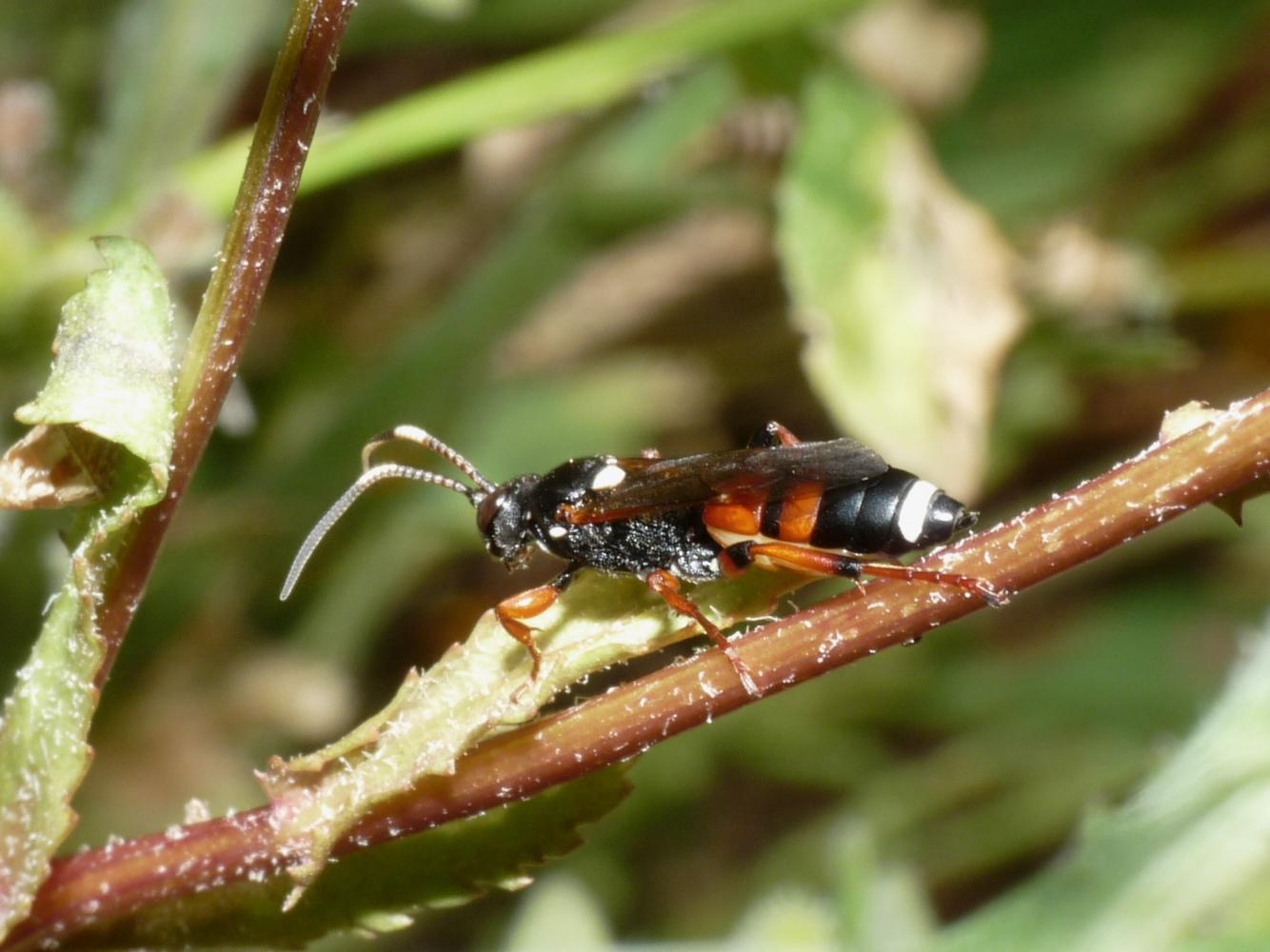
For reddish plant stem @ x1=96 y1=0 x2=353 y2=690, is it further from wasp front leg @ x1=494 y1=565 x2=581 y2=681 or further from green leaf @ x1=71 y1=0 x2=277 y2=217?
green leaf @ x1=71 y1=0 x2=277 y2=217

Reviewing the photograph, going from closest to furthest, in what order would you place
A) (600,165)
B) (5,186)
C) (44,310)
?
(44,310) < (5,186) < (600,165)

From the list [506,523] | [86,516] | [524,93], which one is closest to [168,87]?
[524,93]

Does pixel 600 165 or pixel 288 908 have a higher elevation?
pixel 600 165

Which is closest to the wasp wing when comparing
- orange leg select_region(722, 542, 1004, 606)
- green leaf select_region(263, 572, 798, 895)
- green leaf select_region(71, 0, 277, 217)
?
orange leg select_region(722, 542, 1004, 606)

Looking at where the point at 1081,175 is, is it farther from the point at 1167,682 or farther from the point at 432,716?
the point at 432,716

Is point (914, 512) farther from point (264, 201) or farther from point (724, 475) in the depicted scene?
point (264, 201)

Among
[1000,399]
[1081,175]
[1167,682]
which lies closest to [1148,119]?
[1081,175]
